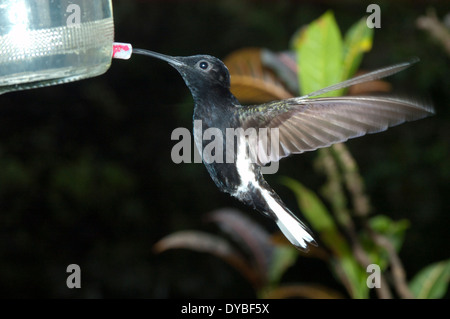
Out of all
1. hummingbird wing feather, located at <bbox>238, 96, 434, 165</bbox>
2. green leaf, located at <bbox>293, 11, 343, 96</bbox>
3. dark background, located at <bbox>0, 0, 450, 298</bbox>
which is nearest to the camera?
hummingbird wing feather, located at <bbox>238, 96, 434, 165</bbox>

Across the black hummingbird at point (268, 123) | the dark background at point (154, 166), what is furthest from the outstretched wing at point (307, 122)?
the dark background at point (154, 166)

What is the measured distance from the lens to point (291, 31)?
5.42 meters

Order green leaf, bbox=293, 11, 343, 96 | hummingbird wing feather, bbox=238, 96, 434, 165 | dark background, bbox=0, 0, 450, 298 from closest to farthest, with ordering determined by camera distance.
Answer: hummingbird wing feather, bbox=238, 96, 434, 165 → green leaf, bbox=293, 11, 343, 96 → dark background, bbox=0, 0, 450, 298

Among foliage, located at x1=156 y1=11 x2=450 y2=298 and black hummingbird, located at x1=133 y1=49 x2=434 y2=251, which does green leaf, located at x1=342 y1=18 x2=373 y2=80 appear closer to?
foliage, located at x1=156 y1=11 x2=450 y2=298

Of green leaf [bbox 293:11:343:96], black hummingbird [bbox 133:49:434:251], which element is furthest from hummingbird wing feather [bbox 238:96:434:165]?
green leaf [bbox 293:11:343:96]

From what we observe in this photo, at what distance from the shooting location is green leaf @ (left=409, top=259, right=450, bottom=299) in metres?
2.72

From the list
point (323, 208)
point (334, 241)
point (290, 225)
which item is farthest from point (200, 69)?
point (323, 208)

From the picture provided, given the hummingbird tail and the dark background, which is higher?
the dark background

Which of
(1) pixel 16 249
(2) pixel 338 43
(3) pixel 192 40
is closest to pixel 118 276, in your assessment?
(1) pixel 16 249

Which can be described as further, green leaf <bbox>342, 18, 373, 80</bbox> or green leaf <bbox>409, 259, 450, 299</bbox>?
green leaf <bbox>409, 259, 450, 299</bbox>

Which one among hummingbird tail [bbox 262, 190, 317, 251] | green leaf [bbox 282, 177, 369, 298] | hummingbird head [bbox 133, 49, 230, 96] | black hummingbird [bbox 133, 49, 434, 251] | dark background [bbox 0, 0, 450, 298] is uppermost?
dark background [bbox 0, 0, 450, 298]

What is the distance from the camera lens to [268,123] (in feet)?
4.87

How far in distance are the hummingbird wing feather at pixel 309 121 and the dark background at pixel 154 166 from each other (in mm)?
3550
